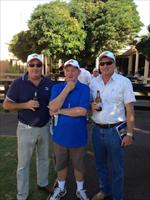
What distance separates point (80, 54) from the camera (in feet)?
105

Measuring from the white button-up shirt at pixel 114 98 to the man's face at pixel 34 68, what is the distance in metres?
0.77

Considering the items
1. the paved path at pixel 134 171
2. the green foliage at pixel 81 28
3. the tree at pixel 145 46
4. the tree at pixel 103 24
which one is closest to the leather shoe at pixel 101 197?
the paved path at pixel 134 171

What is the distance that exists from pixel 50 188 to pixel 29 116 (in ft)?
4.02

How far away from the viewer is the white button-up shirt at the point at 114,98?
4656 millimetres

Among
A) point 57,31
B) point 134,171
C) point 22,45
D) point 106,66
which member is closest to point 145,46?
point 57,31

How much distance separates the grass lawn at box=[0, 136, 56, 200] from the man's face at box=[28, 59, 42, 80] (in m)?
1.65

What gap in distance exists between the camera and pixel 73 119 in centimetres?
472

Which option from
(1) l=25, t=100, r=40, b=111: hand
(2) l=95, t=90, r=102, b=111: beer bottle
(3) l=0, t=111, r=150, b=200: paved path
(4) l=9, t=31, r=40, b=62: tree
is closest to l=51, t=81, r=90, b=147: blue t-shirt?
(2) l=95, t=90, r=102, b=111: beer bottle

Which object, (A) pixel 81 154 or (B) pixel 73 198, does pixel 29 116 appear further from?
(B) pixel 73 198

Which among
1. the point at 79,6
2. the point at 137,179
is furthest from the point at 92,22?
the point at 137,179

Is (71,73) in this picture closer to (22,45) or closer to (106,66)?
(106,66)

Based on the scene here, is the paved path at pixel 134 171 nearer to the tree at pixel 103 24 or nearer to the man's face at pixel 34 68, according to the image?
the man's face at pixel 34 68

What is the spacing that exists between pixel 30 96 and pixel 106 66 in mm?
994

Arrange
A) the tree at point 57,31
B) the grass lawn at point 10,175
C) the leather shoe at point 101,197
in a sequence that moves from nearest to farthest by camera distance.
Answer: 1. the leather shoe at point 101,197
2. the grass lawn at point 10,175
3. the tree at point 57,31
